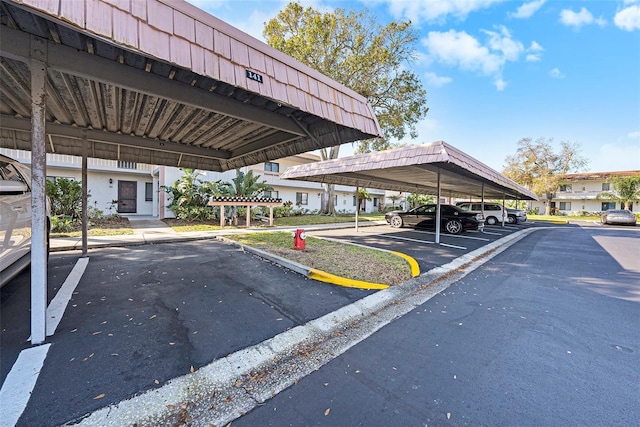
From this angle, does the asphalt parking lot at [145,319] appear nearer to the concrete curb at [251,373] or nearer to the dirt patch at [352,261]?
the concrete curb at [251,373]

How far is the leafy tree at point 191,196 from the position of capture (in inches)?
557

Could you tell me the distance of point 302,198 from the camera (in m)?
26.1

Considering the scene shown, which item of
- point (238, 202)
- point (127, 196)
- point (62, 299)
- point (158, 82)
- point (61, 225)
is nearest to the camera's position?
point (158, 82)

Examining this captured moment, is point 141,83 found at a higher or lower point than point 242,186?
higher

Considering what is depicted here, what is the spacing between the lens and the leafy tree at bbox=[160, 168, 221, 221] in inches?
557

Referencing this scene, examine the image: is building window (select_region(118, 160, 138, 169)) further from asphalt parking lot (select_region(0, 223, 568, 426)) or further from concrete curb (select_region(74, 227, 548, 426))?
concrete curb (select_region(74, 227, 548, 426))

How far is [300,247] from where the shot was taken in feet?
23.7

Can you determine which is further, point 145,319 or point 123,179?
point 123,179

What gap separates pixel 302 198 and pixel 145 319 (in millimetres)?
22955

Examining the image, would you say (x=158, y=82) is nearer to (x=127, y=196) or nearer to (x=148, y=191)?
(x=127, y=196)

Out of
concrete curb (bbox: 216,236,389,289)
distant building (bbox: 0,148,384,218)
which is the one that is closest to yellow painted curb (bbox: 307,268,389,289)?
concrete curb (bbox: 216,236,389,289)

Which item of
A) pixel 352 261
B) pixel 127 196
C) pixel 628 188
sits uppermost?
pixel 628 188

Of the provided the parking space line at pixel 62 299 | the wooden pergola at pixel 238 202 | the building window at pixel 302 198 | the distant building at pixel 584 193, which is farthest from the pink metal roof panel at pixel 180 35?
the distant building at pixel 584 193

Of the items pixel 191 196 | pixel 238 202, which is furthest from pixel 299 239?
pixel 191 196
